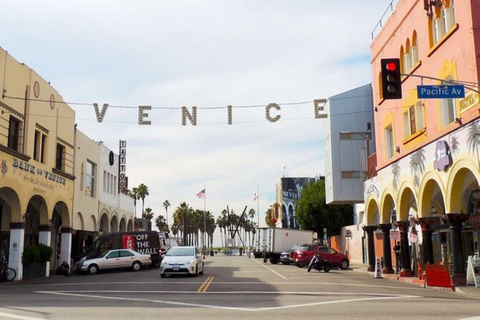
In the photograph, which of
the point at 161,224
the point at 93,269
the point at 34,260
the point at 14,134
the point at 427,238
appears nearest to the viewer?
the point at 427,238

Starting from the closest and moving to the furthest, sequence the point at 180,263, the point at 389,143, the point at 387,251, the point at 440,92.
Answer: the point at 440,92 → the point at 180,263 → the point at 389,143 → the point at 387,251

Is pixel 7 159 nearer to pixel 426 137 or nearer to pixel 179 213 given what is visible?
pixel 426 137

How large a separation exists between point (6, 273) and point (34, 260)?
178 cm

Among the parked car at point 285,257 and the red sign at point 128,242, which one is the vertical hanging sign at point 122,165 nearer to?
the red sign at point 128,242

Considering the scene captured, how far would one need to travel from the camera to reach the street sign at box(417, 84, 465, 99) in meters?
14.9

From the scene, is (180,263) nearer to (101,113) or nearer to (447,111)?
(101,113)

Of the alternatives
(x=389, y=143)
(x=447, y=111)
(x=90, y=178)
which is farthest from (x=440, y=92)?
(x=90, y=178)

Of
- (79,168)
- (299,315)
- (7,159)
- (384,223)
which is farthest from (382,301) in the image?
(79,168)

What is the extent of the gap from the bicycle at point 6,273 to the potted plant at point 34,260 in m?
0.99

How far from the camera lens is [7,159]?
24.4 meters

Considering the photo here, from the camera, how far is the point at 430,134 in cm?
2162

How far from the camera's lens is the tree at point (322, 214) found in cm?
5341

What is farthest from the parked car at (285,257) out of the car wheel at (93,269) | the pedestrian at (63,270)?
the pedestrian at (63,270)

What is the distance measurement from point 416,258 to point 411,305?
15.9m
